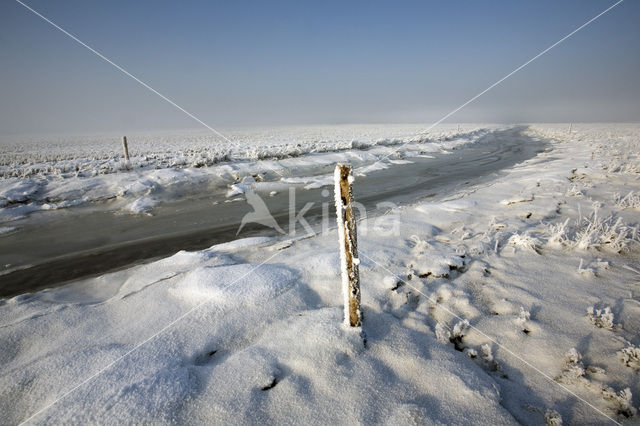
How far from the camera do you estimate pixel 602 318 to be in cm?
272

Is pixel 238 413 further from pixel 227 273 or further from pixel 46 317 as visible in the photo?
pixel 46 317

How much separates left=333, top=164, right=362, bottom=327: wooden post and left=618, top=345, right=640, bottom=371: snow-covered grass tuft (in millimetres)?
2124

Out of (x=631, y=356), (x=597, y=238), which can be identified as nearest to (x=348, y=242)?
(x=631, y=356)

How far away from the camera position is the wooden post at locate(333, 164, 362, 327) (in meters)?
2.16

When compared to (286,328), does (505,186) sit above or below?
above

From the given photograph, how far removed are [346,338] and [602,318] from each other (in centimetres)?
247

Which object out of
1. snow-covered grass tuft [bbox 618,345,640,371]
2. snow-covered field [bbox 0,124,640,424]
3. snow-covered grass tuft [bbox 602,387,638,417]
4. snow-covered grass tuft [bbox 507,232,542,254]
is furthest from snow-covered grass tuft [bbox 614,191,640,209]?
snow-covered grass tuft [bbox 602,387,638,417]

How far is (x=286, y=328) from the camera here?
9.15 feet

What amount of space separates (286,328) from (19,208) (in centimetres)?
915

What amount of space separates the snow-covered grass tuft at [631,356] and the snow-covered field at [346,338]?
0.03 feet

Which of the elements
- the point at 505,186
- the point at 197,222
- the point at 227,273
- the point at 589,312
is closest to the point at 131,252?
the point at 197,222
